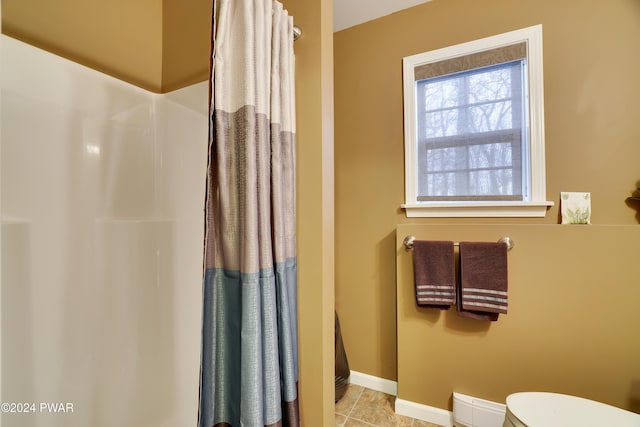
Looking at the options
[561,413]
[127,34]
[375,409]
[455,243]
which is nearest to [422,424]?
[375,409]

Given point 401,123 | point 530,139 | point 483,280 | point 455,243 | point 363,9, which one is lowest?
point 483,280

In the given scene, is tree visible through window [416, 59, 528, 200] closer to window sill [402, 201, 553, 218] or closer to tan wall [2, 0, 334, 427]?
window sill [402, 201, 553, 218]

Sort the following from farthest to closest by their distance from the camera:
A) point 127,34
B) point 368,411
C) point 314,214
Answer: point 368,411
point 127,34
point 314,214

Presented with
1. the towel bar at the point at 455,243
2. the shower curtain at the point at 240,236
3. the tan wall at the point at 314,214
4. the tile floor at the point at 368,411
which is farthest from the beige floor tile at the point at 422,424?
the shower curtain at the point at 240,236

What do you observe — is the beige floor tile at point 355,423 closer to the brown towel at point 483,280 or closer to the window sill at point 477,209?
the brown towel at point 483,280

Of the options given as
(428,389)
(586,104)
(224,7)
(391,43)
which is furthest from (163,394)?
(586,104)

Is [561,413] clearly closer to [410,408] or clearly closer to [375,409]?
[410,408]

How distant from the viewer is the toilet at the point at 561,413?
878 millimetres

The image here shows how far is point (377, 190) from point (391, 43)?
97cm

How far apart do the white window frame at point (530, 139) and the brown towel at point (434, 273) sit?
24 cm

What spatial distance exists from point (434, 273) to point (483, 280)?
226 mm

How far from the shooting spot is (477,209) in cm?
144

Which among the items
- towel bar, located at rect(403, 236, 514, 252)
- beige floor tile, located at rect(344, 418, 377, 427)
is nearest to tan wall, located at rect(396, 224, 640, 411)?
towel bar, located at rect(403, 236, 514, 252)

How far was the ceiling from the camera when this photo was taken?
1.59m
